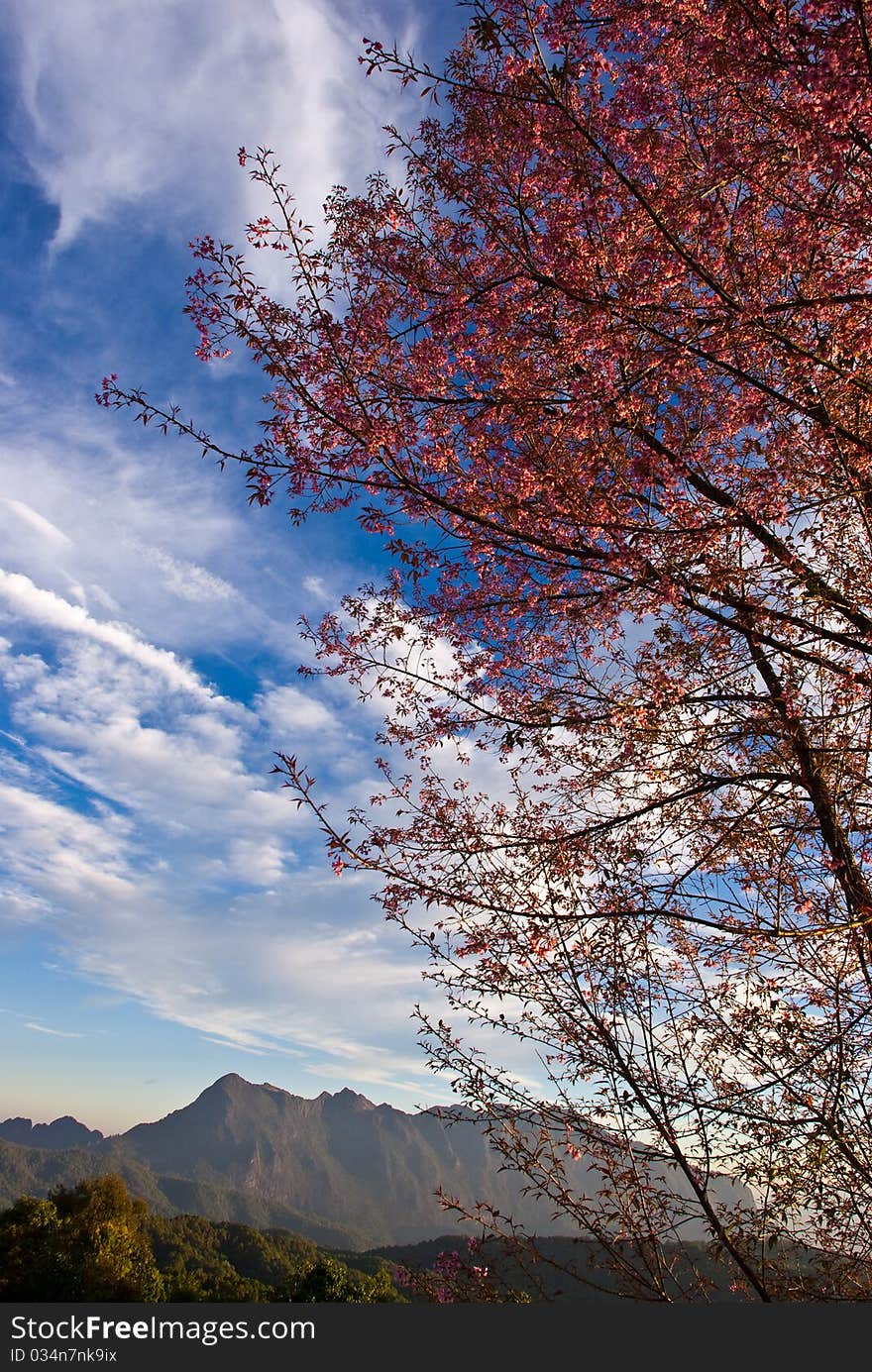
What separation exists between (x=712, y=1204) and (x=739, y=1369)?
3.62 feet

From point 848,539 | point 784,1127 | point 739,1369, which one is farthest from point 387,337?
point 739,1369

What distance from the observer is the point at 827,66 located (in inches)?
122

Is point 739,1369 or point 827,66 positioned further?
point 827,66

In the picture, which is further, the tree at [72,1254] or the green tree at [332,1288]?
the green tree at [332,1288]

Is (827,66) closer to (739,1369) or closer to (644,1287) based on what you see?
(739,1369)

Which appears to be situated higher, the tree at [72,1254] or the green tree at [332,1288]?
the tree at [72,1254]

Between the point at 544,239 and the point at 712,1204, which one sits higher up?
the point at 544,239

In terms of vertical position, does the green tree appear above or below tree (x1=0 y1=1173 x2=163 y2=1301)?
below

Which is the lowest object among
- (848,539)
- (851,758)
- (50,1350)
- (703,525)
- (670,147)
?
(50,1350)

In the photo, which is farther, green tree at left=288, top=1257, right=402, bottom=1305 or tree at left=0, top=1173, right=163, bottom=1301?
green tree at left=288, top=1257, right=402, bottom=1305

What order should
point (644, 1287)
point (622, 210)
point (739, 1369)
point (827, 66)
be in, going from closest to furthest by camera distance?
point (739, 1369)
point (827, 66)
point (644, 1287)
point (622, 210)

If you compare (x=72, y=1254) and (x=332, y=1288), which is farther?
(x=332, y=1288)

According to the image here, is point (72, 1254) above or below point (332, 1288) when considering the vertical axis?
above

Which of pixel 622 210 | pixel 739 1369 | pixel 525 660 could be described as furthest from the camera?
pixel 525 660
